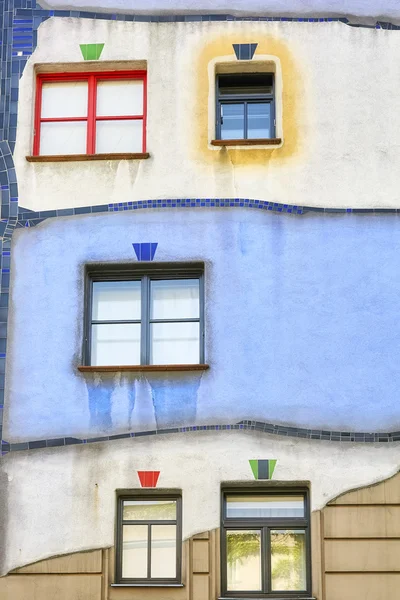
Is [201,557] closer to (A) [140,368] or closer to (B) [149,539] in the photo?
(B) [149,539]

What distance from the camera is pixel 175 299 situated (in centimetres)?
1531

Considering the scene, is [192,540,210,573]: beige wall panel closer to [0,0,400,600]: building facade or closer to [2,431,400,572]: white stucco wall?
[0,0,400,600]: building facade

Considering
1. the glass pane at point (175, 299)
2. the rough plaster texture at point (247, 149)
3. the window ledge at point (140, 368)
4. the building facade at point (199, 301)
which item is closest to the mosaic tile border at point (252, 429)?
the building facade at point (199, 301)

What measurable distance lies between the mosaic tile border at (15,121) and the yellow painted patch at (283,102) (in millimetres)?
435

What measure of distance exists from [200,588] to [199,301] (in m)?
3.86

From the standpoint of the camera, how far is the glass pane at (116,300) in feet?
50.3

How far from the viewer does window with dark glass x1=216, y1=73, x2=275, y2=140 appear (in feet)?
52.9

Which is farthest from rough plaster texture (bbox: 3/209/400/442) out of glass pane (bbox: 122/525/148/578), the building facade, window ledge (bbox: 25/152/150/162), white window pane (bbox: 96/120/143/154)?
glass pane (bbox: 122/525/148/578)

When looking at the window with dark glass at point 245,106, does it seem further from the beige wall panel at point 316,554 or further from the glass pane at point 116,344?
the beige wall panel at point 316,554

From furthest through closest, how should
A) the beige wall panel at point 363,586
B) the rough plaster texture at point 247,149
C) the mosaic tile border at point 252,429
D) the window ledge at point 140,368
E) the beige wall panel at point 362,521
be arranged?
the rough plaster texture at point 247,149, the window ledge at point 140,368, the mosaic tile border at point 252,429, the beige wall panel at point 362,521, the beige wall panel at point 363,586

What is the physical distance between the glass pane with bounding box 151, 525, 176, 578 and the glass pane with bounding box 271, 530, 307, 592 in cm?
130

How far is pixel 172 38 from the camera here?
16266 mm

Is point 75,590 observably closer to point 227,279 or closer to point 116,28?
point 227,279

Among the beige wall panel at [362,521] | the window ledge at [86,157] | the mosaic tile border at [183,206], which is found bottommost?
the beige wall panel at [362,521]
